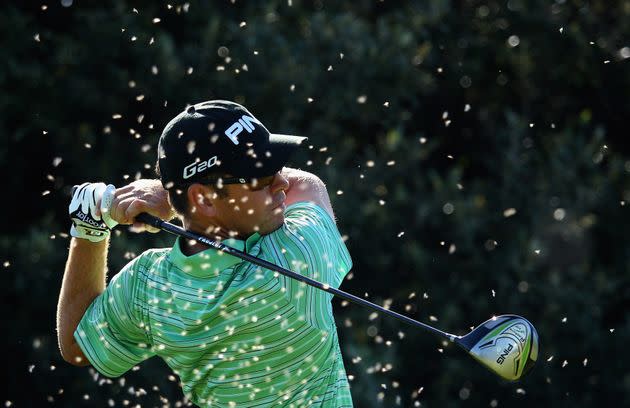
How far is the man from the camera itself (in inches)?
93.4

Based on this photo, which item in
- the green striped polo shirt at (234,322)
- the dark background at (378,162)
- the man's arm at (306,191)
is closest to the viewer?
the green striped polo shirt at (234,322)

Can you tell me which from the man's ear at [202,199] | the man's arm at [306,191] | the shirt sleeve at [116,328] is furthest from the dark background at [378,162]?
the man's ear at [202,199]

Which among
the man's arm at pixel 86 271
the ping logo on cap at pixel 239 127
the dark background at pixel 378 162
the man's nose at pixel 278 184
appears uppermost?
the ping logo on cap at pixel 239 127

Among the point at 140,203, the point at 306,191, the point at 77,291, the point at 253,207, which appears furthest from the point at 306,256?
the point at 77,291

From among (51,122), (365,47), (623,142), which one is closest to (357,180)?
(365,47)

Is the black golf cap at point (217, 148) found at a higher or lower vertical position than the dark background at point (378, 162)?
higher

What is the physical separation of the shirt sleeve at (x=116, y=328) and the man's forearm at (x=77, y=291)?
0.02 meters

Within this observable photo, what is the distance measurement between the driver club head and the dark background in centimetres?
275

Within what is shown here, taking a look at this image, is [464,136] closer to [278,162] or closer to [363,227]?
[363,227]

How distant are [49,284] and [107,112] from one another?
2.96ft

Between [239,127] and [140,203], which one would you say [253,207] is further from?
[140,203]

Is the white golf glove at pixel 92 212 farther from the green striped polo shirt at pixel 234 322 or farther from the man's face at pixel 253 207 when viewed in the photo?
the man's face at pixel 253 207

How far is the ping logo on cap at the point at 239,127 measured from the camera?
2.42 meters

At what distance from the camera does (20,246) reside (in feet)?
17.9
